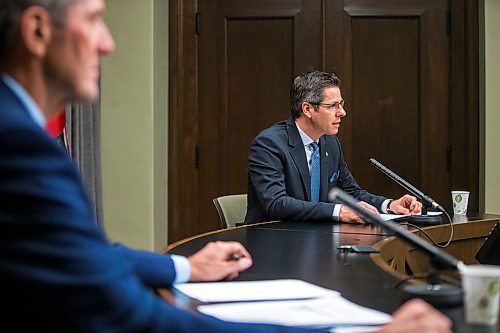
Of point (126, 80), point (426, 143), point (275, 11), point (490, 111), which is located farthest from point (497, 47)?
point (126, 80)

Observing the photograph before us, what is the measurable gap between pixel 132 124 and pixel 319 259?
2.53m

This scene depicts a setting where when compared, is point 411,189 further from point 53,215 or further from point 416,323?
point 53,215

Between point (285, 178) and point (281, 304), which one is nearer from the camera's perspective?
point (281, 304)

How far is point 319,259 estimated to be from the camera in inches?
79.2

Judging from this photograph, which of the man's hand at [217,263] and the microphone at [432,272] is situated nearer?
the microphone at [432,272]

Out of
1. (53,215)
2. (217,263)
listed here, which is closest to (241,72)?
(217,263)

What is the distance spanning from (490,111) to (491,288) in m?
3.47

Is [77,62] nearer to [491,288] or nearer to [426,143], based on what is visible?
[491,288]

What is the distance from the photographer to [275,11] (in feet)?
15.1

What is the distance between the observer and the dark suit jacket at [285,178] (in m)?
3.12

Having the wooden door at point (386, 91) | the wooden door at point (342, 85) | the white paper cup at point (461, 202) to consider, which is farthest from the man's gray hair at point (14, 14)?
the wooden door at point (386, 91)

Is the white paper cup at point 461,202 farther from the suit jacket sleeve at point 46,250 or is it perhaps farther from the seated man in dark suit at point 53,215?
the suit jacket sleeve at point 46,250

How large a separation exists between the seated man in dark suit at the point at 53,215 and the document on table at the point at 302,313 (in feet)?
0.50

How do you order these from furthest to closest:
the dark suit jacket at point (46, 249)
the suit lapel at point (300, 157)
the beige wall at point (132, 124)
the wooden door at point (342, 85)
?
the wooden door at point (342, 85), the beige wall at point (132, 124), the suit lapel at point (300, 157), the dark suit jacket at point (46, 249)
